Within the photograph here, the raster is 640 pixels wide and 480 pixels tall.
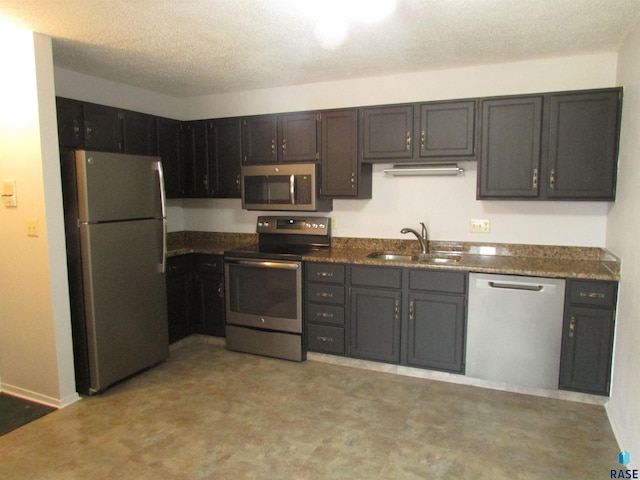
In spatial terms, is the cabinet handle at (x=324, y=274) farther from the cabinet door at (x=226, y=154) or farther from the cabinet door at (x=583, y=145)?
the cabinet door at (x=583, y=145)

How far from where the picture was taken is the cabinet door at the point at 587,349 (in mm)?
2744

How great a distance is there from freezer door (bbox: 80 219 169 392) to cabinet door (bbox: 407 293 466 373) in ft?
6.52

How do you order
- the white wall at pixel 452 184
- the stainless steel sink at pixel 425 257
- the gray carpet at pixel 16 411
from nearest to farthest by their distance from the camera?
the gray carpet at pixel 16 411 → the white wall at pixel 452 184 → the stainless steel sink at pixel 425 257

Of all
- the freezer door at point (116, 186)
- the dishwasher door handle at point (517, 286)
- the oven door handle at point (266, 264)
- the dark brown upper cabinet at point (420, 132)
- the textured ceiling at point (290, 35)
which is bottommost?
the dishwasher door handle at point (517, 286)

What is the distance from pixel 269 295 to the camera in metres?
3.66

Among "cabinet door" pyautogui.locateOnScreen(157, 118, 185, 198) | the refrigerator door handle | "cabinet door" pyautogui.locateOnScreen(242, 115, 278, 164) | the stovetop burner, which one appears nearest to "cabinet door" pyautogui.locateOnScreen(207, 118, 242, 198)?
"cabinet door" pyautogui.locateOnScreen(242, 115, 278, 164)

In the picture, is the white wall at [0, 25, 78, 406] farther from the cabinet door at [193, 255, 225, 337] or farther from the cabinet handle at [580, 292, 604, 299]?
the cabinet handle at [580, 292, 604, 299]

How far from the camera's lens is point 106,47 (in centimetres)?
293

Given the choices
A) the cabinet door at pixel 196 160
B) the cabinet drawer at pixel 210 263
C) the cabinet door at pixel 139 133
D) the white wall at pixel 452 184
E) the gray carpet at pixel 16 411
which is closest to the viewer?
the gray carpet at pixel 16 411

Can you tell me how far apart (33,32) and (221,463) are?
9.06ft

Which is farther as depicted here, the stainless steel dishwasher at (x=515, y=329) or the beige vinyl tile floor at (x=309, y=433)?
the stainless steel dishwasher at (x=515, y=329)

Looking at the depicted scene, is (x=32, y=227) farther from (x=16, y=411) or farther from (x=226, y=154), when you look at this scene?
(x=226, y=154)

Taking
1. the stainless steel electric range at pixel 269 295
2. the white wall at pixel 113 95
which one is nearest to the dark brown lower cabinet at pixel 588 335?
the stainless steel electric range at pixel 269 295

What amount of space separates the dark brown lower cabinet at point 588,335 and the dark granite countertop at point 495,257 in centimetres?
10
